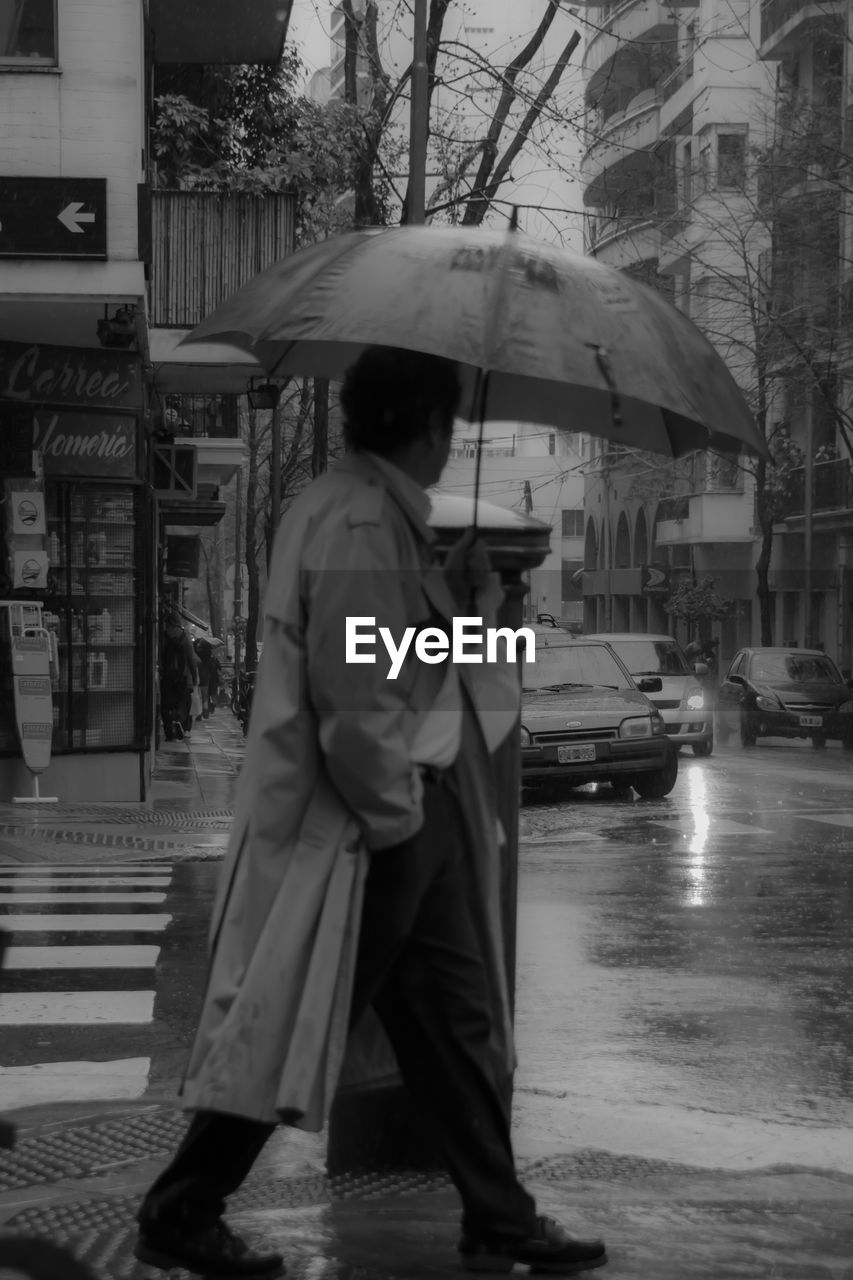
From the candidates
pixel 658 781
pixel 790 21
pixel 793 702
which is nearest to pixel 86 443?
pixel 658 781

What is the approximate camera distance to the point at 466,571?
14.1ft

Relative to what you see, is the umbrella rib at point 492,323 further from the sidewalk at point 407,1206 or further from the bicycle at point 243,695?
the bicycle at point 243,695

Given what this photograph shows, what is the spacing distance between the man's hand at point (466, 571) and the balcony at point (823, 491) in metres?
43.3

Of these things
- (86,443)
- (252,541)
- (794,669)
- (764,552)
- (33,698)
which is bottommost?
(794,669)

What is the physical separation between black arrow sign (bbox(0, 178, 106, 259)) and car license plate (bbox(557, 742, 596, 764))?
6529 millimetres

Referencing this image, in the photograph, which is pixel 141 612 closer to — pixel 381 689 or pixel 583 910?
pixel 583 910

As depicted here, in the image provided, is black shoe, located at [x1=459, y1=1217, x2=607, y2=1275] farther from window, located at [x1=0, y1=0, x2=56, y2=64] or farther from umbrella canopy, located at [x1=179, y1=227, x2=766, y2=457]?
window, located at [x1=0, y1=0, x2=56, y2=64]

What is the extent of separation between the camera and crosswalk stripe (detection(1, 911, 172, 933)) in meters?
9.71

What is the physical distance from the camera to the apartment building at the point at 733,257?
3769 centimetres

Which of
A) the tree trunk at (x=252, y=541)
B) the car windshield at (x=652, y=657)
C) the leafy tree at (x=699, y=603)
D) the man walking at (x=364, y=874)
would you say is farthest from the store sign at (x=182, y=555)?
the man walking at (x=364, y=874)

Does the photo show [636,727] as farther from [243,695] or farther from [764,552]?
[764,552]

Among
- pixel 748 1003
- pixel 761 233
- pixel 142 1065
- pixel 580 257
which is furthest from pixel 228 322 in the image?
pixel 761 233

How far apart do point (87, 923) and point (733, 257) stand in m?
43.7

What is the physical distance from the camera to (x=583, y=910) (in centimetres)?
1067
